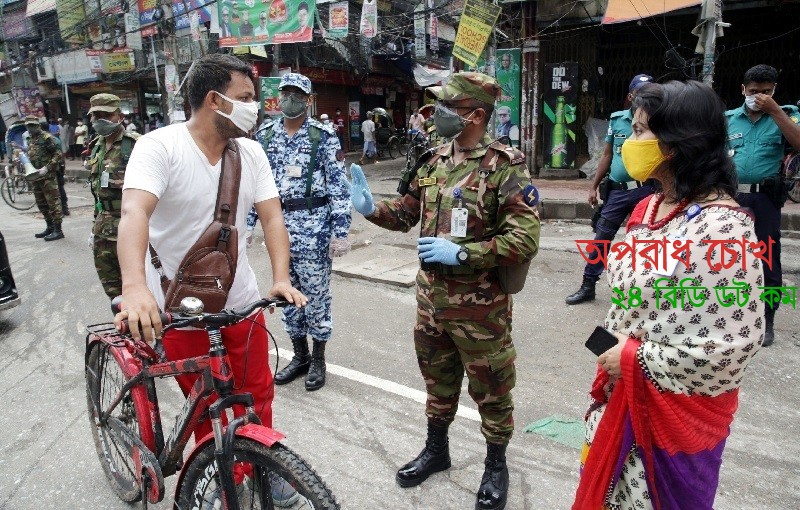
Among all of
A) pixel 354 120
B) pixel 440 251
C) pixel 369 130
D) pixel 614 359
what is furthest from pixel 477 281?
pixel 354 120

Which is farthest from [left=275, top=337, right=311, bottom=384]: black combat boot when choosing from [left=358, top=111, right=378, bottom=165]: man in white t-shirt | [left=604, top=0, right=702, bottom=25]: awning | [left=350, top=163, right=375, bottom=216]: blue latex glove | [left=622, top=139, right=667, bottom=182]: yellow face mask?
[left=358, top=111, right=378, bottom=165]: man in white t-shirt

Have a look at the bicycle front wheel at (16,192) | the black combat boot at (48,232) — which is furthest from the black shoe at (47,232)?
the bicycle front wheel at (16,192)

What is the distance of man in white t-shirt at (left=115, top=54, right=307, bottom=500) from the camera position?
1935 mm

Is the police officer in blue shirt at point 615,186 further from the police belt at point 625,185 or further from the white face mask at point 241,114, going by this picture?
the white face mask at point 241,114

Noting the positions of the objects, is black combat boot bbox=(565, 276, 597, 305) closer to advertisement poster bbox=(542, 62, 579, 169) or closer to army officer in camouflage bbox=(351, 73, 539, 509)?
army officer in camouflage bbox=(351, 73, 539, 509)

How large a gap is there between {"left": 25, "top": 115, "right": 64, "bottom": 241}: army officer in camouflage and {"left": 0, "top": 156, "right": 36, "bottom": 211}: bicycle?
4059mm

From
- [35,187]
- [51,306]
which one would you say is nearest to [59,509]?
[51,306]

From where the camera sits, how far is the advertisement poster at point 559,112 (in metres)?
11.3

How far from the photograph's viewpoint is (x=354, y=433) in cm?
313

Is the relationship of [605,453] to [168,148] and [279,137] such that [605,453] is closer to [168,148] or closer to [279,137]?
[168,148]

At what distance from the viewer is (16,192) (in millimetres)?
12930

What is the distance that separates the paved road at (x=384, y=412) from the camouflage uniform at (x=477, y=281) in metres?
0.51

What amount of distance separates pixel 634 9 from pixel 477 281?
8.28 metres

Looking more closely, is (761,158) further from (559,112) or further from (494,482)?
(559,112)
